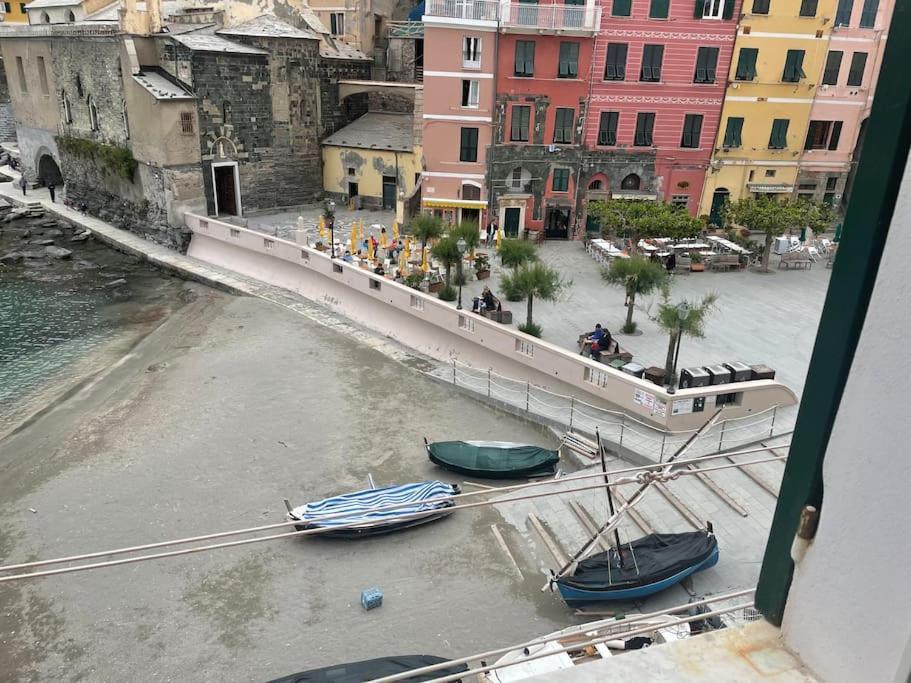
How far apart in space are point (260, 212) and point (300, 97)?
715cm

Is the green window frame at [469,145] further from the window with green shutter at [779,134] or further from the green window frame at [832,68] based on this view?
the green window frame at [832,68]

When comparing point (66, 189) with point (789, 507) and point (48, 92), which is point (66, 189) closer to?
point (48, 92)

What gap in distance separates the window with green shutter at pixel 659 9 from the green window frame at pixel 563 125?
5.26 meters

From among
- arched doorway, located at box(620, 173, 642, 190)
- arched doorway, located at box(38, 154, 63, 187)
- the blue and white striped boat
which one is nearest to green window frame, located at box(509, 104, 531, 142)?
arched doorway, located at box(620, 173, 642, 190)

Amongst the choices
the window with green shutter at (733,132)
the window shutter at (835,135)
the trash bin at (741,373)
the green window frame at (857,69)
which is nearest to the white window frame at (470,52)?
the window with green shutter at (733,132)

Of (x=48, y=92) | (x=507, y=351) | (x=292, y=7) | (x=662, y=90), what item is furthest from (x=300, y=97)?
(x=507, y=351)

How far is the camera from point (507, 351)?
→ 61.3ft

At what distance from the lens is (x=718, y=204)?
32750 mm

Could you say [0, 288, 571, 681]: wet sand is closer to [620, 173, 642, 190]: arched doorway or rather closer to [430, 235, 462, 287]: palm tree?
[430, 235, 462, 287]: palm tree

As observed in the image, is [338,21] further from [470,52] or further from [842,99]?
[842,99]

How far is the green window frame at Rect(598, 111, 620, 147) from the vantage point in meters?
30.6

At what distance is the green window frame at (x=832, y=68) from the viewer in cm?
3012

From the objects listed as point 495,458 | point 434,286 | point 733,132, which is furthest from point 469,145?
point 495,458

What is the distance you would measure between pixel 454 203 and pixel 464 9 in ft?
27.5
